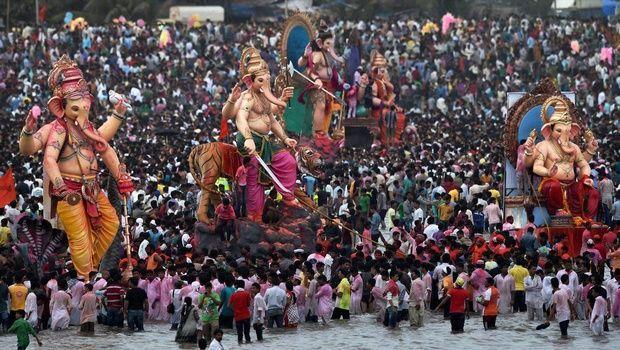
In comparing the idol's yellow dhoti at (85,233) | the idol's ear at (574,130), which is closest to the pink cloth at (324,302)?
the idol's yellow dhoti at (85,233)

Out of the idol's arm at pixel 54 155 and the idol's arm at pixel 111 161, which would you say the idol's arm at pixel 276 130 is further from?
the idol's arm at pixel 54 155

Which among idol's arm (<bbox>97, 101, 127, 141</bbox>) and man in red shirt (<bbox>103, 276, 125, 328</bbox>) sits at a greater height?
idol's arm (<bbox>97, 101, 127, 141</bbox>)

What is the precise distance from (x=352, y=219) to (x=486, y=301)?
309 inches

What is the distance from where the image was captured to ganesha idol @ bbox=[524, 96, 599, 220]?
3422 cm

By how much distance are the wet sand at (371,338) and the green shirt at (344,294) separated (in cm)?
27

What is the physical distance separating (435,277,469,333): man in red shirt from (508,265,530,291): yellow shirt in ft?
4.45

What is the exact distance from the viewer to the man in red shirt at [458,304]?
28.4 m

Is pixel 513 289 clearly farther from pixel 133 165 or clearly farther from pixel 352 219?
pixel 133 165

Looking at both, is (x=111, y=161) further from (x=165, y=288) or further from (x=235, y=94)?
(x=165, y=288)

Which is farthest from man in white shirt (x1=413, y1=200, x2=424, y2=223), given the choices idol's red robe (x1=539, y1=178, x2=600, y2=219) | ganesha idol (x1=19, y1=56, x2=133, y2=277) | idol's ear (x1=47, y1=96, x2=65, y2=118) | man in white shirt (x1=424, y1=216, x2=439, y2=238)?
idol's ear (x1=47, y1=96, x2=65, y2=118)

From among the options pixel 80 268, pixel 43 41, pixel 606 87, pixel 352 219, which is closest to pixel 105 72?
pixel 43 41

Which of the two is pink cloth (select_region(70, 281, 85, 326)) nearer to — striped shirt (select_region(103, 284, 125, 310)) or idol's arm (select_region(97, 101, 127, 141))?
striped shirt (select_region(103, 284, 125, 310))

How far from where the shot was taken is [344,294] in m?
30.0

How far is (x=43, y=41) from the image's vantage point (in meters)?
Answer: 60.4
